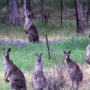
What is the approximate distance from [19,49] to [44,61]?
121 inches

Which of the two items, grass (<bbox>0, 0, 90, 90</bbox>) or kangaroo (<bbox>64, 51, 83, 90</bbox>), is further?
grass (<bbox>0, 0, 90, 90</bbox>)

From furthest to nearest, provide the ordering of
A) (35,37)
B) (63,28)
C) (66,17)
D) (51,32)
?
(66,17) < (63,28) < (51,32) < (35,37)

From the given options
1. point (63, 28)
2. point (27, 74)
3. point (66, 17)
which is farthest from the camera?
point (66, 17)

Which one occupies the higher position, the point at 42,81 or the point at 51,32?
the point at 42,81

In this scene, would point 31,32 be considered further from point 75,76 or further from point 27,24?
point 75,76

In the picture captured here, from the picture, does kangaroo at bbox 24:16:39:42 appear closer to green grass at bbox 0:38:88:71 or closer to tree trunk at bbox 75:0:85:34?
green grass at bbox 0:38:88:71

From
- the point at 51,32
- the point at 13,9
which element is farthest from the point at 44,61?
the point at 13,9

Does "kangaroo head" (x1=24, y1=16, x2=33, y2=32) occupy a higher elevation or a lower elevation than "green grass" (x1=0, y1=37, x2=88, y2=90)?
higher

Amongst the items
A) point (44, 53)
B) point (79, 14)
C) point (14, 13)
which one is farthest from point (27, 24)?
point (14, 13)

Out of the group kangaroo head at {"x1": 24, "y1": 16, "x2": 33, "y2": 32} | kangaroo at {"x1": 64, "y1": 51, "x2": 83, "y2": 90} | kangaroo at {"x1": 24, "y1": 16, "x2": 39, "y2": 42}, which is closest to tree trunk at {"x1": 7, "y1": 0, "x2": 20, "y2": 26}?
kangaroo head at {"x1": 24, "y1": 16, "x2": 33, "y2": 32}

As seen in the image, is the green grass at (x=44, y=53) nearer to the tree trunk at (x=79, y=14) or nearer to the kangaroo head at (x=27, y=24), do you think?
the kangaroo head at (x=27, y=24)

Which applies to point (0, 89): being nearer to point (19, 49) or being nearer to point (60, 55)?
point (60, 55)

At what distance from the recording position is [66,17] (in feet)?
146

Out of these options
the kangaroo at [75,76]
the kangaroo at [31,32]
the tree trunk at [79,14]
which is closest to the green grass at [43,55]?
the kangaroo at [75,76]
